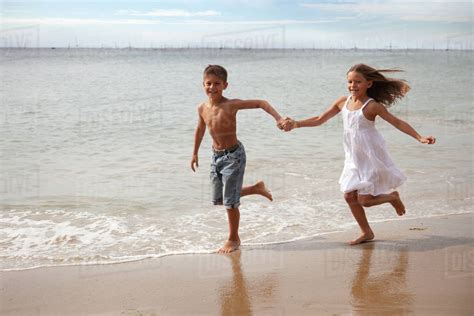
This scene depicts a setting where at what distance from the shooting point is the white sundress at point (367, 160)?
4.91 metres

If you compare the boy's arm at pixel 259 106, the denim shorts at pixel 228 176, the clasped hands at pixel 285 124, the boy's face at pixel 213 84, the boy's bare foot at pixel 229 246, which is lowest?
the boy's bare foot at pixel 229 246

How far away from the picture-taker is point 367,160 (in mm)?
4969

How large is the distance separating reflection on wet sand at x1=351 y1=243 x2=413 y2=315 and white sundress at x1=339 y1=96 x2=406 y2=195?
1.76 ft

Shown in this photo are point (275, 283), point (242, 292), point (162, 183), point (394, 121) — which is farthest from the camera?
point (162, 183)

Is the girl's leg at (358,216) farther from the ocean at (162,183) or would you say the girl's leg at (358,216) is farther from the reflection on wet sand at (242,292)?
the reflection on wet sand at (242,292)

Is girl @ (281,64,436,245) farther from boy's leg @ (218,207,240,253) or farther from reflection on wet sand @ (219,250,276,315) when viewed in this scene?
reflection on wet sand @ (219,250,276,315)

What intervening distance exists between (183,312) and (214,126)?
1.89 metres

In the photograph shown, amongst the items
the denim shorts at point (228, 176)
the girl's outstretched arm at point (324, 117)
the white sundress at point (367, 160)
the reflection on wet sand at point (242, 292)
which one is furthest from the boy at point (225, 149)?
the reflection on wet sand at point (242, 292)

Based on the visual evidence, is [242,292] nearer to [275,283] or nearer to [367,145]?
[275,283]

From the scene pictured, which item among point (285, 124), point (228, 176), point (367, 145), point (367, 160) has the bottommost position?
point (228, 176)

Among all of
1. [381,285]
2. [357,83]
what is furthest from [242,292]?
[357,83]

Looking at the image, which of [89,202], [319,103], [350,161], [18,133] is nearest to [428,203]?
[350,161]

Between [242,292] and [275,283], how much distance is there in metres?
0.27

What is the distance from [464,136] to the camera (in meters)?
11.4
